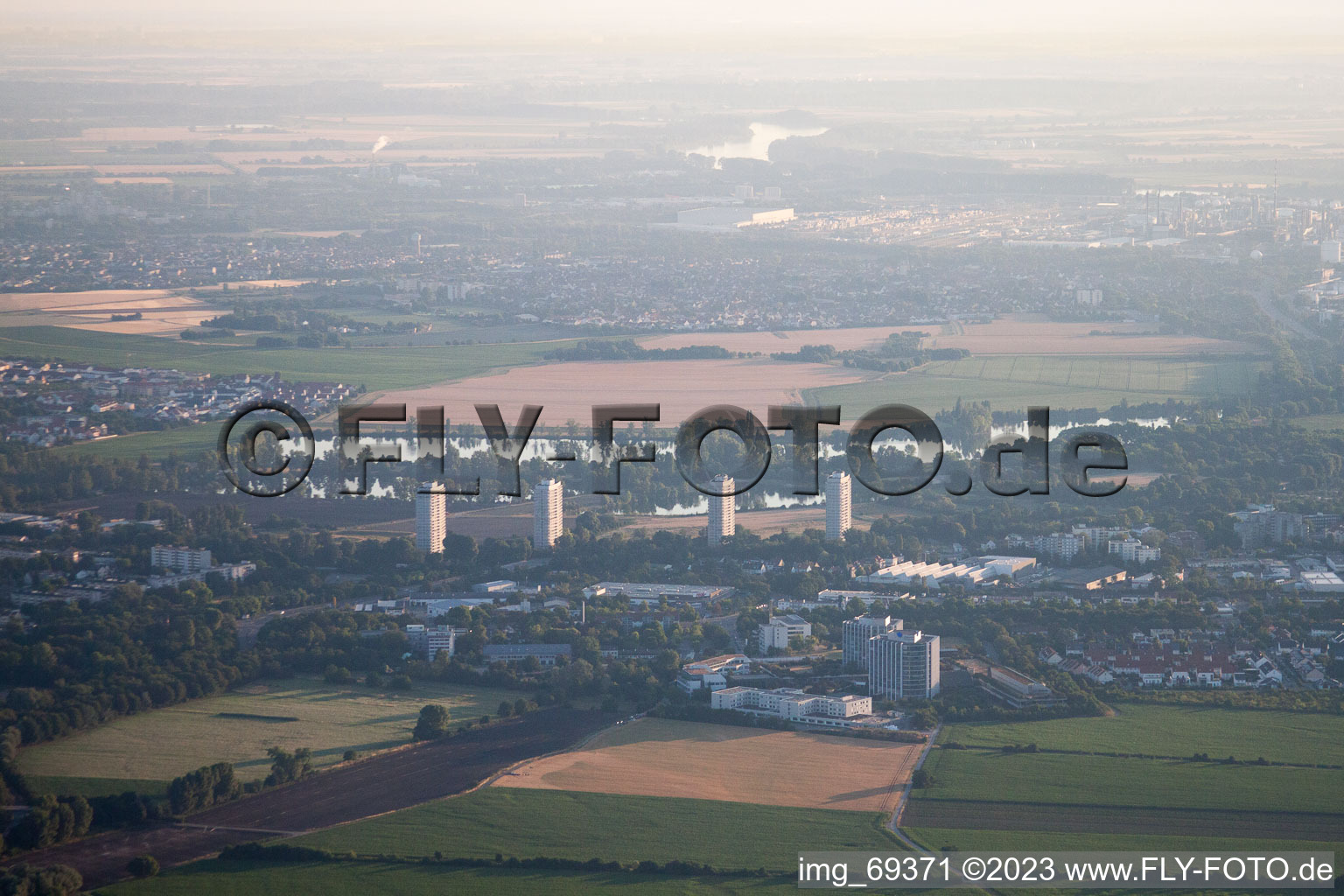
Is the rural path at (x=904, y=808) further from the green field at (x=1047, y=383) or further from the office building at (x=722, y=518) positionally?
the green field at (x=1047, y=383)

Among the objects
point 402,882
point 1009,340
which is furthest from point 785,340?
point 402,882

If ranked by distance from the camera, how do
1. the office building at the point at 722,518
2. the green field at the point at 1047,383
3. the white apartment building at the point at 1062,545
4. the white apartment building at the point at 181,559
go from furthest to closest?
the green field at the point at 1047,383
the office building at the point at 722,518
the white apartment building at the point at 1062,545
the white apartment building at the point at 181,559

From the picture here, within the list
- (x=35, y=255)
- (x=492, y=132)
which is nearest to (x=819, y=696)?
(x=35, y=255)

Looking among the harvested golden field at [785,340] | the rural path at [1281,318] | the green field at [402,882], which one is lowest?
the green field at [402,882]

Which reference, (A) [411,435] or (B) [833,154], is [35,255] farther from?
(B) [833,154]

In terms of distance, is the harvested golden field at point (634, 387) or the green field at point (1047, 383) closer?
the harvested golden field at point (634, 387)

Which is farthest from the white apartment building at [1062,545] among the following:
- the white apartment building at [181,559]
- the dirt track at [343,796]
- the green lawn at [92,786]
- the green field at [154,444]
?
the green field at [154,444]

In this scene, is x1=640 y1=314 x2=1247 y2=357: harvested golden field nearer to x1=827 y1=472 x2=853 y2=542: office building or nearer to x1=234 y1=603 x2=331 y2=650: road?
x1=827 y1=472 x2=853 y2=542: office building
